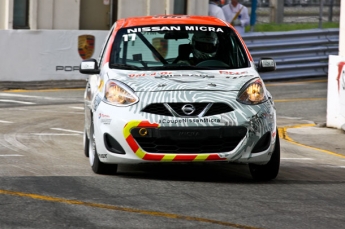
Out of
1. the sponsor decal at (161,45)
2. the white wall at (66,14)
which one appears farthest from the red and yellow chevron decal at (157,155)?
the white wall at (66,14)

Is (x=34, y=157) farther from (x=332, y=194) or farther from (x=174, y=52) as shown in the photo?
(x=332, y=194)

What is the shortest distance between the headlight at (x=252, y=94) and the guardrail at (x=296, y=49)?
45.8ft

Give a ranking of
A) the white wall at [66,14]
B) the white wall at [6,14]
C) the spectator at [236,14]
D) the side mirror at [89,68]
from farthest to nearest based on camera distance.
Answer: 1. the spectator at [236,14]
2. the white wall at [66,14]
3. the white wall at [6,14]
4. the side mirror at [89,68]

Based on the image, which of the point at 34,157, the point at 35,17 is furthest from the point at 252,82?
the point at 35,17

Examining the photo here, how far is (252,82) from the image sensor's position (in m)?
9.36

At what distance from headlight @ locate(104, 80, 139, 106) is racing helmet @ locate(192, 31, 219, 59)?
3.93 ft

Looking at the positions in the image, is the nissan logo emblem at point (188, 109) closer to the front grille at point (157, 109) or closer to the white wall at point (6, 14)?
the front grille at point (157, 109)

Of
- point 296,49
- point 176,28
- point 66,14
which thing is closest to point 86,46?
point 66,14

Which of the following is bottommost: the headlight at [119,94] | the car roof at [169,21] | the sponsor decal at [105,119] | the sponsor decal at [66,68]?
the sponsor decal at [66,68]

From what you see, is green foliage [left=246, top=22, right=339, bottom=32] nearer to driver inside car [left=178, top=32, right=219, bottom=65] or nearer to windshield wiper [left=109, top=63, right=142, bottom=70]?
driver inside car [left=178, top=32, right=219, bottom=65]

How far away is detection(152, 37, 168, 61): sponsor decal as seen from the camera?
10.1 meters

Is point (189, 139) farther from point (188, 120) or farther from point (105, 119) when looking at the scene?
point (105, 119)

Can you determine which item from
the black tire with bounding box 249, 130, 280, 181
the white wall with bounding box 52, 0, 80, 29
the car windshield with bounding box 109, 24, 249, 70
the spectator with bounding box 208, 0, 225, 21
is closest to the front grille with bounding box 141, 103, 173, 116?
the car windshield with bounding box 109, 24, 249, 70

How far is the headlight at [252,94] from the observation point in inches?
359
